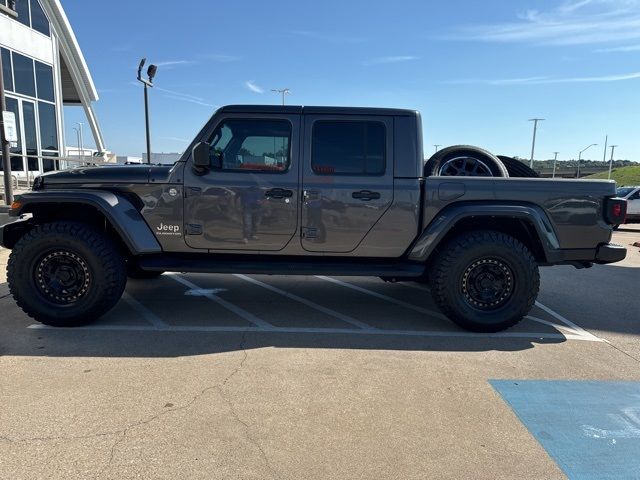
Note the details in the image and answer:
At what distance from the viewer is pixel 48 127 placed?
18.9 meters

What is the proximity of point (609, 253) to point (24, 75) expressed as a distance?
68.0 ft

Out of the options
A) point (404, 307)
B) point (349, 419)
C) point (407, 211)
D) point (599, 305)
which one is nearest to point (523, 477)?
point (349, 419)

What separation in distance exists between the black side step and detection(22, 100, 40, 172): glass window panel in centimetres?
1628

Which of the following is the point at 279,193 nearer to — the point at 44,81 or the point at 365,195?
the point at 365,195

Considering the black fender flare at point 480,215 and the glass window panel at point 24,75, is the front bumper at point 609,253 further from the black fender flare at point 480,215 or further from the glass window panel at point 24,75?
the glass window panel at point 24,75

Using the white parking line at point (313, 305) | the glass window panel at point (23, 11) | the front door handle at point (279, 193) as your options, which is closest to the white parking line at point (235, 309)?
the white parking line at point (313, 305)

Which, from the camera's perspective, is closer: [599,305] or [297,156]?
[297,156]

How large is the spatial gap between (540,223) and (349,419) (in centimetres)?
270

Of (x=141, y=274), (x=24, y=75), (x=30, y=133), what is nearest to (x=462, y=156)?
(x=141, y=274)

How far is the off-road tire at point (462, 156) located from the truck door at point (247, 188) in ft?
4.83

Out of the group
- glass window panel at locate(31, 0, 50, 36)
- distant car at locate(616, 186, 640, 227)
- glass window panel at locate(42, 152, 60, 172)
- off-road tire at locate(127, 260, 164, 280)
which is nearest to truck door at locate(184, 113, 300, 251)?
off-road tire at locate(127, 260, 164, 280)

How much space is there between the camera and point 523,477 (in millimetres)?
2330

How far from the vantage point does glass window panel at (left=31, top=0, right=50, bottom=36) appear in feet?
60.1

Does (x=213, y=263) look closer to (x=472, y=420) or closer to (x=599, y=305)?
(x=472, y=420)
